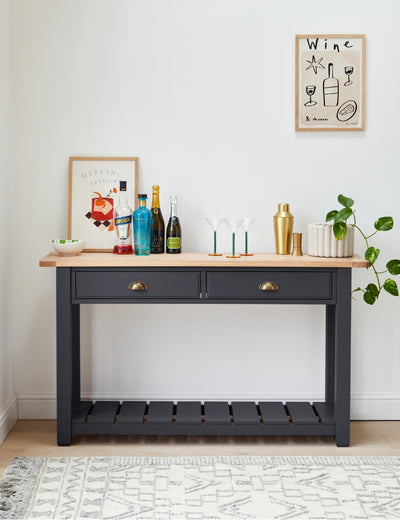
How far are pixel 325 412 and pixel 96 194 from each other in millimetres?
1527

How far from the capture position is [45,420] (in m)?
3.51

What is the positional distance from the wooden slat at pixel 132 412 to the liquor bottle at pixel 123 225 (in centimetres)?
74

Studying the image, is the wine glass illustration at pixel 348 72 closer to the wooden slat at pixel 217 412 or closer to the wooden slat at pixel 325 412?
the wooden slat at pixel 325 412

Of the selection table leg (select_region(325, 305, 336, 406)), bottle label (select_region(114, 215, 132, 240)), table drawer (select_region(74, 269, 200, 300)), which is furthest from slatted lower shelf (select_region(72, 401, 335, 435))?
bottle label (select_region(114, 215, 132, 240))

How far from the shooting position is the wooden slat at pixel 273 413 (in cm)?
315

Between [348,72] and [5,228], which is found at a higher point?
[348,72]

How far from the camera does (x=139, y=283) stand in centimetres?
303

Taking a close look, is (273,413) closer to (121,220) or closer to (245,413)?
(245,413)

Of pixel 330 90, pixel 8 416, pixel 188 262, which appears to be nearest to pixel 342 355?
pixel 188 262

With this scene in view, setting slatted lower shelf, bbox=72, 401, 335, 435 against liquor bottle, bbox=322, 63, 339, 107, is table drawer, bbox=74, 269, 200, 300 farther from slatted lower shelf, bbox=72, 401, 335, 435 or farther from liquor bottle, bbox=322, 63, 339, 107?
liquor bottle, bbox=322, 63, 339, 107

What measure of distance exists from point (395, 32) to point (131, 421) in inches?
88.1

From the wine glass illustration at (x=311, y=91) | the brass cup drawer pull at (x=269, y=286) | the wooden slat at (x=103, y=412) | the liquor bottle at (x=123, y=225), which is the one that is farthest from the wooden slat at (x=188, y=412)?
the wine glass illustration at (x=311, y=91)

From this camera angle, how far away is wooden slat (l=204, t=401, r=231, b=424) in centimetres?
315

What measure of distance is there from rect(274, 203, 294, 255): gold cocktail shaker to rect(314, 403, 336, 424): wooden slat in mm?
771
